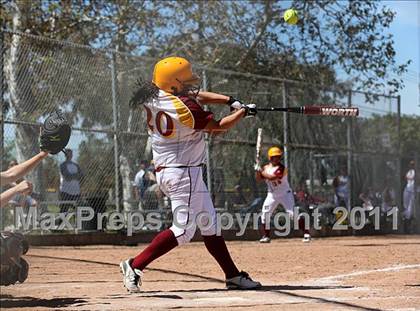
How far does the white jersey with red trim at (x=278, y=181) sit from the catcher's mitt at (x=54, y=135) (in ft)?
31.9

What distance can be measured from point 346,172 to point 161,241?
45.0 ft

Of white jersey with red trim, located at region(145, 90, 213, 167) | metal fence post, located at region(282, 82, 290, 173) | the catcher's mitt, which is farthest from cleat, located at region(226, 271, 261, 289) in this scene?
metal fence post, located at region(282, 82, 290, 173)

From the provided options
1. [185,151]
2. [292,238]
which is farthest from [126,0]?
[185,151]

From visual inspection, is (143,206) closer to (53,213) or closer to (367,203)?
(53,213)

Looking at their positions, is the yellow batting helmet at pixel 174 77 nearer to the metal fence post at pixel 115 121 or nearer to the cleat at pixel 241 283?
the cleat at pixel 241 283

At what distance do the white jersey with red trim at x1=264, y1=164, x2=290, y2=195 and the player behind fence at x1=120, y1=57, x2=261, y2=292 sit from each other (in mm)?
8391

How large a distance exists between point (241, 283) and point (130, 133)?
8.06 meters

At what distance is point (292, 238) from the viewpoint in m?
18.2

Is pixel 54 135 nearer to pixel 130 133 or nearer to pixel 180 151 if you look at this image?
pixel 180 151

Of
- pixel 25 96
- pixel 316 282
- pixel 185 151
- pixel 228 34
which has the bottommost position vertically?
pixel 316 282

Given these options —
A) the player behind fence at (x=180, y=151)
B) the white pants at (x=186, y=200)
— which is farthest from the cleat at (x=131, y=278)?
the white pants at (x=186, y=200)

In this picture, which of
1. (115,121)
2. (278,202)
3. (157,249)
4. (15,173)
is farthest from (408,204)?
(15,173)

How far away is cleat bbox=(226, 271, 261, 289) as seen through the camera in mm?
7309

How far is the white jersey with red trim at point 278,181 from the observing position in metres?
15.8
